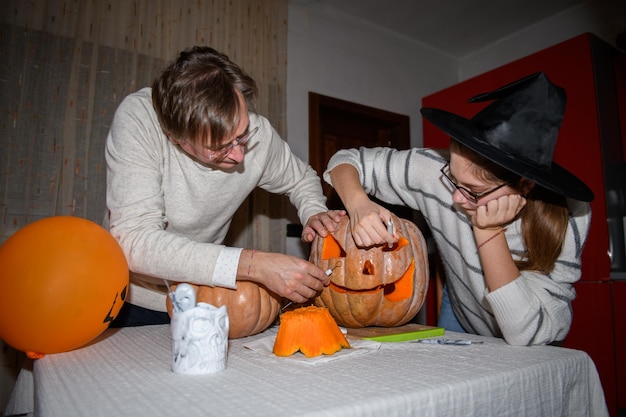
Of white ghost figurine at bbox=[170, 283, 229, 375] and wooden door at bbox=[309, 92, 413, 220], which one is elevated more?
wooden door at bbox=[309, 92, 413, 220]

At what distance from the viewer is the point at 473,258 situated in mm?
1200

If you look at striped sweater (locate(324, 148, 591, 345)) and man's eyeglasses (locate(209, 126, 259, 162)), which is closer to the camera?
striped sweater (locate(324, 148, 591, 345))

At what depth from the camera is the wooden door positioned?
10.6 ft

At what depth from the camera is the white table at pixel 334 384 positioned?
0.58m

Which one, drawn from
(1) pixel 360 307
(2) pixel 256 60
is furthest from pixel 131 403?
(2) pixel 256 60

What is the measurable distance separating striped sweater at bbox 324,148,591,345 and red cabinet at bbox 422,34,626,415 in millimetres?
1201

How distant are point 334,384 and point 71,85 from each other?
2344 millimetres

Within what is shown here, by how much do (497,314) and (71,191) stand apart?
218 centimetres

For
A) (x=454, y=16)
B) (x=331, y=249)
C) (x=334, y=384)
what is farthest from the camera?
(x=454, y=16)

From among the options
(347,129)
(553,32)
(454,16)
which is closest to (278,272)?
(347,129)

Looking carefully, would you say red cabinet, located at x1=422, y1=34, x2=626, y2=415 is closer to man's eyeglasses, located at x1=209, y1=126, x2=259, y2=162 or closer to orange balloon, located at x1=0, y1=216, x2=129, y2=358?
man's eyeglasses, located at x1=209, y1=126, x2=259, y2=162

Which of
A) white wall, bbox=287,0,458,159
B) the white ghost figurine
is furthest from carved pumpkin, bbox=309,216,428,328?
white wall, bbox=287,0,458,159

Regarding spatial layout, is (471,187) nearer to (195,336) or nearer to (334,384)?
(334,384)

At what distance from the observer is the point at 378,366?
795 mm
